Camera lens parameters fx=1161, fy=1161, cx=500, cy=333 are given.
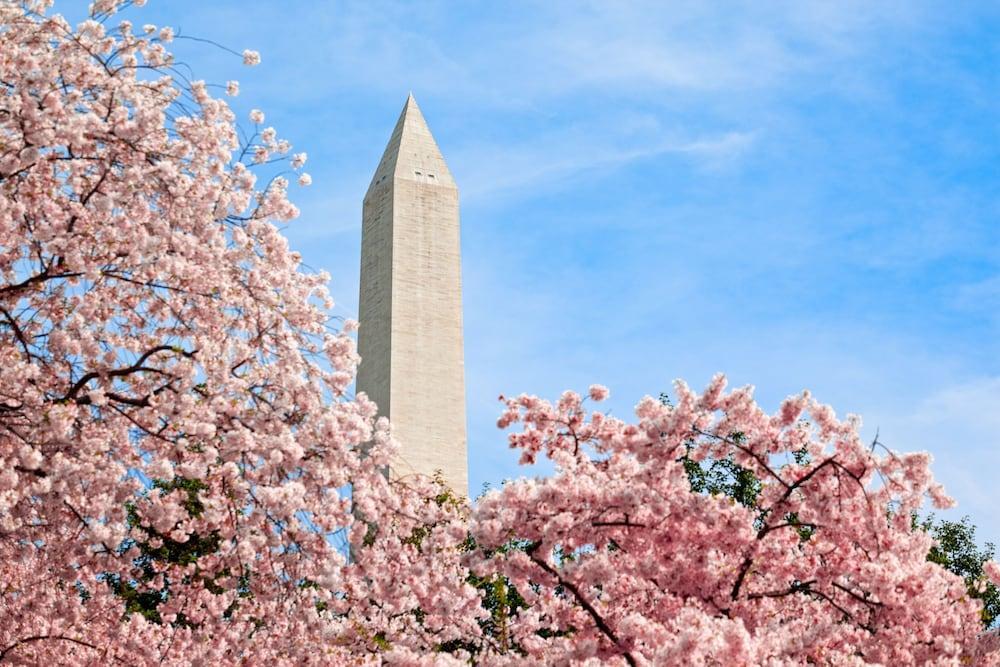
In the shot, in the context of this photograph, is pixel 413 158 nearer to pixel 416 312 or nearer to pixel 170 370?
pixel 416 312

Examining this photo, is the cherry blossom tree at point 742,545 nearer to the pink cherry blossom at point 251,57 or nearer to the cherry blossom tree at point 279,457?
the cherry blossom tree at point 279,457

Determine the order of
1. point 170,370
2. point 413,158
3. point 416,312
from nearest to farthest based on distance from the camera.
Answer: point 170,370 < point 416,312 < point 413,158

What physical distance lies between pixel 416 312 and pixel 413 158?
5.46 meters

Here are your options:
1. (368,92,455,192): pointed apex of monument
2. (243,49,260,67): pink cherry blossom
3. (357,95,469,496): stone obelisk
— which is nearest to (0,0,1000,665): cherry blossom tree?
(243,49,260,67): pink cherry blossom

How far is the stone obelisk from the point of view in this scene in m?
32.3

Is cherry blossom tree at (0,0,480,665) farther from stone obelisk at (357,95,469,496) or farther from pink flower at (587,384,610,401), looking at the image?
stone obelisk at (357,95,469,496)

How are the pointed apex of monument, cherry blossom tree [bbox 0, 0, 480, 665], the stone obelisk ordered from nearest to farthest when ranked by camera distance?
cherry blossom tree [bbox 0, 0, 480, 665] < the stone obelisk < the pointed apex of monument

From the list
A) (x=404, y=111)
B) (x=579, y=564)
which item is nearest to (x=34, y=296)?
(x=579, y=564)

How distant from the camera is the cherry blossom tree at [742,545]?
9.30m

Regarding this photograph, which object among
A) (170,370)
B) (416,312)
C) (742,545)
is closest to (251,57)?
(170,370)

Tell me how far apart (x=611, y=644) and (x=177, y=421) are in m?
4.02

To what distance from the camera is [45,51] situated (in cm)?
945

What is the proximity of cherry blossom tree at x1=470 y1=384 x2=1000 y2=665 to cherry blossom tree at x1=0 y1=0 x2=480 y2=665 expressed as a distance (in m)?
1.42

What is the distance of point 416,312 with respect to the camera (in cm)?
3338
